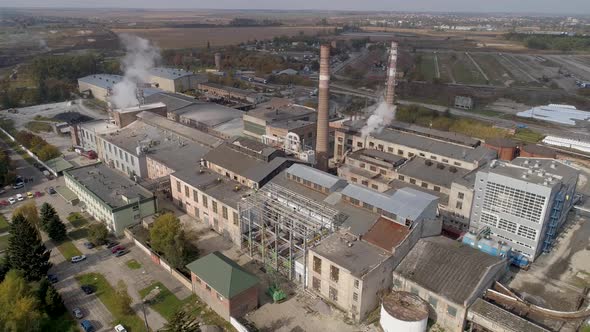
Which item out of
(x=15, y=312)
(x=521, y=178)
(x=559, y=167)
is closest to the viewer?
(x=15, y=312)

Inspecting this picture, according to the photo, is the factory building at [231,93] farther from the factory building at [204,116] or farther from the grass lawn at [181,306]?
the grass lawn at [181,306]

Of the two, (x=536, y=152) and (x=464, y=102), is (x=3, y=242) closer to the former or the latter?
(x=536, y=152)

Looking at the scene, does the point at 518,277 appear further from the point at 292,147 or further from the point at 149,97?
the point at 149,97

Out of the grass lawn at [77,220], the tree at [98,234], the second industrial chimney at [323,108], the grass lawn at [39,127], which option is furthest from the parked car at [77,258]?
the grass lawn at [39,127]

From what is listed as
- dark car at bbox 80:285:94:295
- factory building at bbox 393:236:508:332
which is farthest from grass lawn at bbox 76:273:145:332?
factory building at bbox 393:236:508:332

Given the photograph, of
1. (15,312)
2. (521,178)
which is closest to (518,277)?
(521,178)

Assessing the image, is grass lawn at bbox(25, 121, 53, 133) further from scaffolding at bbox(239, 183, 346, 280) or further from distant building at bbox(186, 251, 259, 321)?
distant building at bbox(186, 251, 259, 321)

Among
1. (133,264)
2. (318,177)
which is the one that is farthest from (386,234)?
(133,264)
